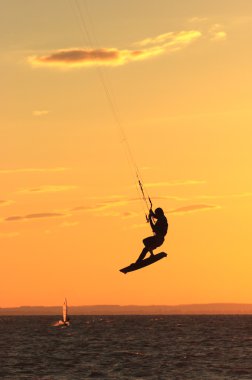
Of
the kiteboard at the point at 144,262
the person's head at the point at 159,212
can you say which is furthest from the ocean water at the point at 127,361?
the person's head at the point at 159,212

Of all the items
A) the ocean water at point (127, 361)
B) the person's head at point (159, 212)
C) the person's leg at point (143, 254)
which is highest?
the person's head at point (159, 212)

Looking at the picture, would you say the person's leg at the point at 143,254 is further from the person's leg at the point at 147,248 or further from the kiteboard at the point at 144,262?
the kiteboard at the point at 144,262

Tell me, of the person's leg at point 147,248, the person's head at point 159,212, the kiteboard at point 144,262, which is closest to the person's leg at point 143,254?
the person's leg at point 147,248

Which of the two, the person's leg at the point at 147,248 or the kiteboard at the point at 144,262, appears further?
the kiteboard at the point at 144,262

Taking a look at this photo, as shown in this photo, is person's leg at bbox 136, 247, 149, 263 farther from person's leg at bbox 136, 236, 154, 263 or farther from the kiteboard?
the kiteboard

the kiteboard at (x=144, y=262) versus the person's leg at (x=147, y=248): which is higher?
the person's leg at (x=147, y=248)

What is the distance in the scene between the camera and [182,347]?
128 metres

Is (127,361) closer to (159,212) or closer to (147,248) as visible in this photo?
(147,248)

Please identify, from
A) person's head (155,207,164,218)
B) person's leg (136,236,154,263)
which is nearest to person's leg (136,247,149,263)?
person's leg (136,236,154,263)

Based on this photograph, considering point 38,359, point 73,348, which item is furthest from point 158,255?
point 73,348

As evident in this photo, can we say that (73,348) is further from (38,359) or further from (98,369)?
→ (98,369)

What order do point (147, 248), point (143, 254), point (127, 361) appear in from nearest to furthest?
point (147, 248) < point (143, 254) < point (127, 361)

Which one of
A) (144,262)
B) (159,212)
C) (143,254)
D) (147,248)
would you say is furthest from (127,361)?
(159,212)

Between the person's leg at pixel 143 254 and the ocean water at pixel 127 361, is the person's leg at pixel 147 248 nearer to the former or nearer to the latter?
the person's leg at pixel 143 254
